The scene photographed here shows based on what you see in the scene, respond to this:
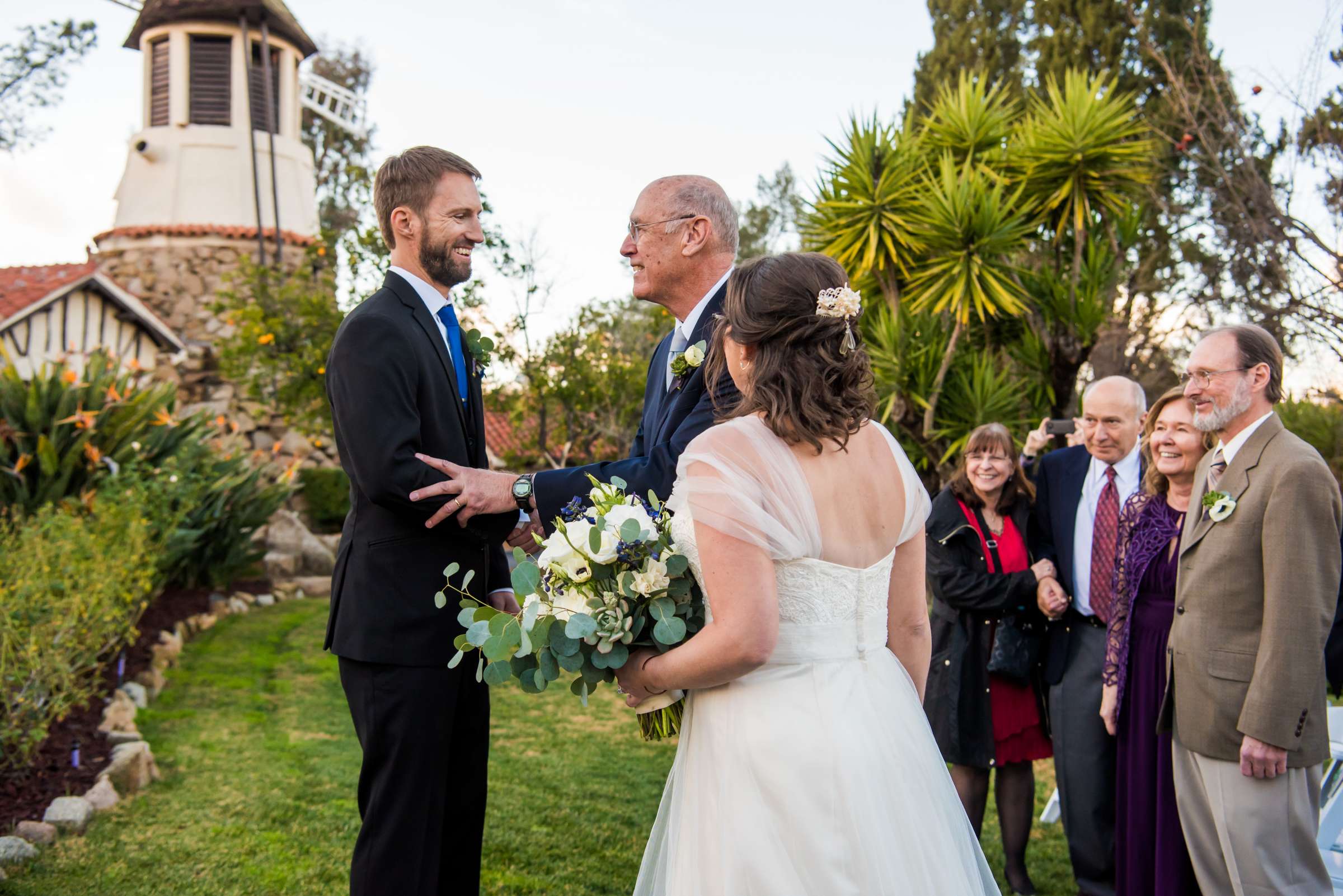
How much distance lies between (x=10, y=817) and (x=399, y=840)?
3096 millimetres

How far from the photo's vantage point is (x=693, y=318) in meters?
3.45

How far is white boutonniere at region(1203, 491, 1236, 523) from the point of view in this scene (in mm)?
3486

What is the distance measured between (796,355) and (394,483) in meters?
1.25

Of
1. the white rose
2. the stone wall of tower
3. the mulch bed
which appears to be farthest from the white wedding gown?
the stone wall of tower

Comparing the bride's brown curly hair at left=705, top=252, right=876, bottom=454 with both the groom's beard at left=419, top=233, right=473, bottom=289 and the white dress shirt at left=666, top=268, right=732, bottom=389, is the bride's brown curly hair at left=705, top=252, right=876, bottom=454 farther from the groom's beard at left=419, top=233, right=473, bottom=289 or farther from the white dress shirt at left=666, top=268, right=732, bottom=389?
the groom's beard at left=419, top=233, right=473, bottom=289

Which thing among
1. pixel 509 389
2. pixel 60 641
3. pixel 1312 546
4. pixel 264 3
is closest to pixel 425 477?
pixel 1312 546

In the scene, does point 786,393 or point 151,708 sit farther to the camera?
point 151,708

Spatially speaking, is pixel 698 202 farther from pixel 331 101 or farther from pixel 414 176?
pixel 331 101

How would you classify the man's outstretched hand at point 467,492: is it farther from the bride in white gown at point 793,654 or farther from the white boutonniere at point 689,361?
the bride in white gown at point 793,654

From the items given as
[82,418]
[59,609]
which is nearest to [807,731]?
[59,609]

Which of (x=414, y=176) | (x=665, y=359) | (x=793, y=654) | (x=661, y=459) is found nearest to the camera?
(x=793, y=654)

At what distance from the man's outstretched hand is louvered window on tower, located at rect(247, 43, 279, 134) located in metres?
21.4

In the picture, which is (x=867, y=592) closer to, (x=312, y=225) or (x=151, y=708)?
(x=151, y=708)

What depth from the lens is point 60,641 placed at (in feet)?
18.9
